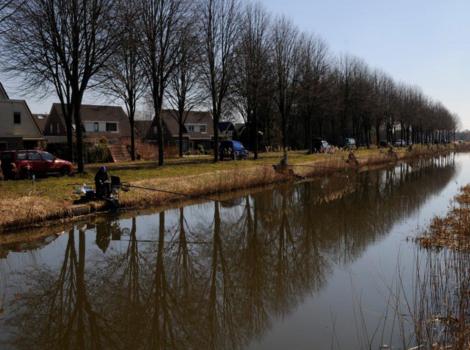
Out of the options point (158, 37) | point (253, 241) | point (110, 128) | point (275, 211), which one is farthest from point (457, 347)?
point (110, 128)

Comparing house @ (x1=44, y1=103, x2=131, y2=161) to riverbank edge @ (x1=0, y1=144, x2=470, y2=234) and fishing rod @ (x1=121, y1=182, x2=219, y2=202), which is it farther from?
fishing rod @ (x1=121, y1=182, x2=219, y2=202)

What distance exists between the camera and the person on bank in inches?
706

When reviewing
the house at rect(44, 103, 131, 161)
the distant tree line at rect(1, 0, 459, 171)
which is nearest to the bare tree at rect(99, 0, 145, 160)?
the distant tree line at rect(1, 0, 459, 171)

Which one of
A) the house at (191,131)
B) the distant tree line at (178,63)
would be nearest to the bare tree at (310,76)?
the distant tree line at (178,63)

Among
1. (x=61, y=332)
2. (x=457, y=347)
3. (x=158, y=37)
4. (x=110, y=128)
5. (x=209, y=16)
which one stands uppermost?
(x=209, y=16)

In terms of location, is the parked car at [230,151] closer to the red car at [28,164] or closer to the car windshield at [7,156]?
the red car at [28,164]

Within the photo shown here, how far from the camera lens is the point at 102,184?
18047 mm

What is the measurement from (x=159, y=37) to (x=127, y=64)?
26.7 feet

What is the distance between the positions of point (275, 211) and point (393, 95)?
199 feet

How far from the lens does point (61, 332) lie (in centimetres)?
777

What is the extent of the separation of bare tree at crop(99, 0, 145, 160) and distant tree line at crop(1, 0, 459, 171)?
85 mm

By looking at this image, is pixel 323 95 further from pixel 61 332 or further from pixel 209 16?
pixel 61 332

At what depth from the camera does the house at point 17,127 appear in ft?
130

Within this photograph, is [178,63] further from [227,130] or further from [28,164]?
[227,130]
